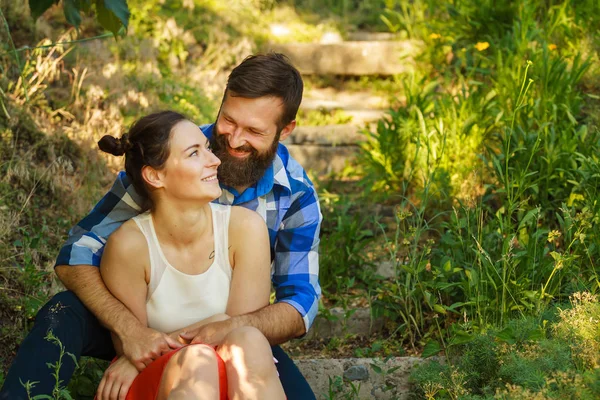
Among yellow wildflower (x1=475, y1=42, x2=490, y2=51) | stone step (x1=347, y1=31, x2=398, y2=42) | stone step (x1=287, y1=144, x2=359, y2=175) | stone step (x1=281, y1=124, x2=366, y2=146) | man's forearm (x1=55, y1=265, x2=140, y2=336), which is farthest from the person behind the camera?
stone step (x1=347, y1=31, x2=398, y2=42)

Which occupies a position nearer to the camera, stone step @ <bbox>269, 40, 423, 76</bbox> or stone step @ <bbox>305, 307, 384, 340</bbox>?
stone step @ <bbox>305, 307, 384, 340</bbox>

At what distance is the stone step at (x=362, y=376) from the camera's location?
3256 mm

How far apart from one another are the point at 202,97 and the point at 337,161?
3.88 ft

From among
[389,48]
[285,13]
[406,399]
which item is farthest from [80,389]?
[285,13]

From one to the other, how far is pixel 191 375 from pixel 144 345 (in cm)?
29

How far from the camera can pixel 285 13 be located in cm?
821

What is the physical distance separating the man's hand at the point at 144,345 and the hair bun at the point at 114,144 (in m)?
0.63

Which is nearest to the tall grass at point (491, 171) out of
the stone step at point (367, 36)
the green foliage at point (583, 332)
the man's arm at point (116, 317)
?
the green foliage at point (583, 332)

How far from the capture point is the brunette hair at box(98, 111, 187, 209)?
2.82 meters

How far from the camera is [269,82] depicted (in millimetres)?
3172

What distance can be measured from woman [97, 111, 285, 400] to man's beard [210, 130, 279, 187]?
0.20 m

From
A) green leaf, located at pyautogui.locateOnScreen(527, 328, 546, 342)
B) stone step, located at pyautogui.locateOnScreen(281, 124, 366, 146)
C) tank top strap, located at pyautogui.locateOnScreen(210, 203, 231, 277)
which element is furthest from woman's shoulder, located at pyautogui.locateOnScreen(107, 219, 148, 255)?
stone step, located at pyautogui.locateOnScreen(281, 124, 366, 146)

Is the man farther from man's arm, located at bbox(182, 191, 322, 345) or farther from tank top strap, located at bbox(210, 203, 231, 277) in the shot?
tank top strap, located at bbox(210, 203, 231, 277)

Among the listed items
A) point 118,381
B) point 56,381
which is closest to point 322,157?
point 118,381
